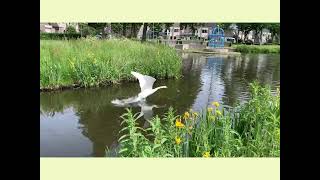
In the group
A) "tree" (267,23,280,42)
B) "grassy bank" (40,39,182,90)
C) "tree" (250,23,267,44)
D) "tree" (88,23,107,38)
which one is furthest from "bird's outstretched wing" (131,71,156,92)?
"tree" (267,23,280,42)

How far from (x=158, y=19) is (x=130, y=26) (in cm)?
70

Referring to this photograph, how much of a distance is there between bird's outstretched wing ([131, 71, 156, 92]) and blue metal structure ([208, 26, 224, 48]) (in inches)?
38.3

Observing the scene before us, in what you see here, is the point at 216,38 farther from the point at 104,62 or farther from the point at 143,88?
the point at 104,62

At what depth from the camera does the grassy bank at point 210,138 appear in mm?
4625

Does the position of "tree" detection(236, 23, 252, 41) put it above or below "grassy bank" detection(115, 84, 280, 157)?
above

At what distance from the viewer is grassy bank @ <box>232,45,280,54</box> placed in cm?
619

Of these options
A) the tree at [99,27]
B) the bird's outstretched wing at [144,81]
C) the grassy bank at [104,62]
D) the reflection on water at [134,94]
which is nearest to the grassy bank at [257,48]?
the reflection on water at [134,94]

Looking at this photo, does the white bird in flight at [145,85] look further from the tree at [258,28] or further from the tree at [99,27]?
the tree at [258,28]

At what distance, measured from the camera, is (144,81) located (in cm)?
608

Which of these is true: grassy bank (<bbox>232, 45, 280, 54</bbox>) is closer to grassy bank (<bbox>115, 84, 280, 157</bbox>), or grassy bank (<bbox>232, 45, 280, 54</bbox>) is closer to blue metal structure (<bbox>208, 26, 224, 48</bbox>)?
blue metal structure (<bbox>208, 26, 224, 48</bbox>)

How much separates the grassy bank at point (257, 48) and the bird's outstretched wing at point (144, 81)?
1.45 metres

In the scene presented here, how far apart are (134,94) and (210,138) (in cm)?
154

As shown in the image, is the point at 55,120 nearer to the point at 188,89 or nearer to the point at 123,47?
the point at 123,47

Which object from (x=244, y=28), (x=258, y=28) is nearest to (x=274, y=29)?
(x=258, y=28)
